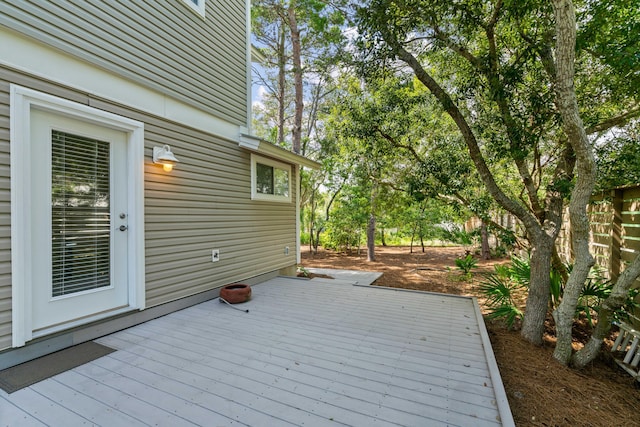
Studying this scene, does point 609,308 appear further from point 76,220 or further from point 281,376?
point 76,220

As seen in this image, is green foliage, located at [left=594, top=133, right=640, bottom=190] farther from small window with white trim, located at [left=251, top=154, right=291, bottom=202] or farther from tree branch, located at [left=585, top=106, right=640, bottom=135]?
small window with white trim, located at [left=251, top=154, right=291, bottom=202]

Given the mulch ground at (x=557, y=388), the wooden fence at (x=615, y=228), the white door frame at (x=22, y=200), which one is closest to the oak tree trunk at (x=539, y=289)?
the mulch ground at (x=557, y=388)

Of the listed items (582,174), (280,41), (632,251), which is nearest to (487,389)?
(582,174)

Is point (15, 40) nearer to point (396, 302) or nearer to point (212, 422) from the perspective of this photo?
point (212, 422)

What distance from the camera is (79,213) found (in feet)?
9.01

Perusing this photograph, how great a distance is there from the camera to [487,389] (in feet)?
6.73

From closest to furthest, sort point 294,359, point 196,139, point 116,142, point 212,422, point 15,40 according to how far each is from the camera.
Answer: point 212,422 < point 15,40 < point 294,359 < point 116,142 < point 196,139

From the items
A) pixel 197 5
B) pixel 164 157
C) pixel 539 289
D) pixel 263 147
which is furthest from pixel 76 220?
pixel 539 289

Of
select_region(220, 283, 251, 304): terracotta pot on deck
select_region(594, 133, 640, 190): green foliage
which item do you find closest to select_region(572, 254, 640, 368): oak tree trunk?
select_region(594, 133, 640, 190): green foliage

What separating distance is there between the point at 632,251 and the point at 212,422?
4.82m

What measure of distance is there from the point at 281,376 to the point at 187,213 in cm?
256

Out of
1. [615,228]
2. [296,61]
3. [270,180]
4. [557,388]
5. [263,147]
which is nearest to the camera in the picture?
[557,388]

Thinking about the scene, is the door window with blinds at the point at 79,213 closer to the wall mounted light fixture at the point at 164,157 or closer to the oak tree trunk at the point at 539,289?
the wall mounted light fixture at the point at 164,157

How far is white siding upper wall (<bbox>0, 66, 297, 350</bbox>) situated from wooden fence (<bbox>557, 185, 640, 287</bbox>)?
5255mm
